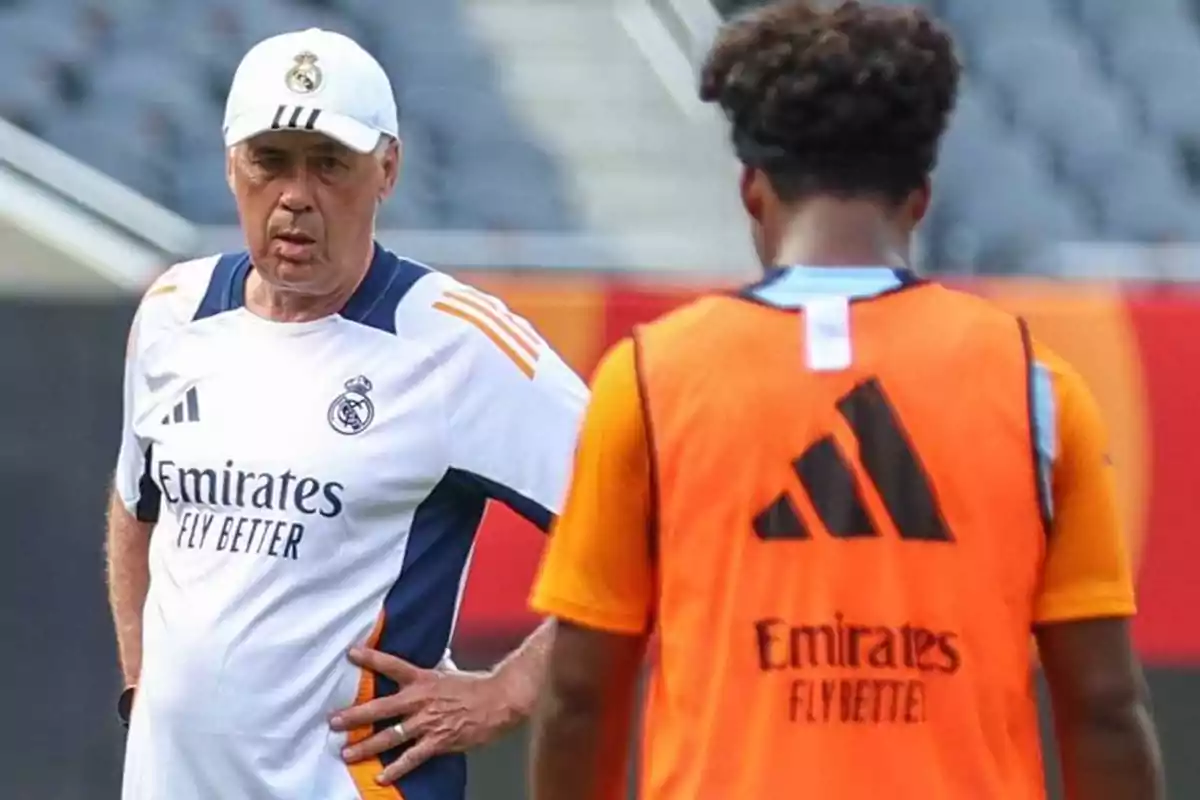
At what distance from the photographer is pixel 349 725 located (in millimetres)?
3146

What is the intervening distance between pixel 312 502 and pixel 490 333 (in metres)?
0.38

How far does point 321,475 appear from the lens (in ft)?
10.3

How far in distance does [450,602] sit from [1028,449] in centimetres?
120

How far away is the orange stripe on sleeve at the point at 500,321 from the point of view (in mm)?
3312

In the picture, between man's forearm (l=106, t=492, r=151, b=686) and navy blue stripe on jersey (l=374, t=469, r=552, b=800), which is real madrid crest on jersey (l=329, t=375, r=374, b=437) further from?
man's forearm (l=106, t=492, r=151, b=686)

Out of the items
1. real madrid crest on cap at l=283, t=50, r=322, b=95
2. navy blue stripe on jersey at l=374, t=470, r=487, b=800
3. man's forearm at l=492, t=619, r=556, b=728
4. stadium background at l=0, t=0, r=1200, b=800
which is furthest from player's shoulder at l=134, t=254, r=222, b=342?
stadium background at l=0, t=0, r=1200, b=800

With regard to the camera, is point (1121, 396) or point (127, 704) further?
point (1121, 396)

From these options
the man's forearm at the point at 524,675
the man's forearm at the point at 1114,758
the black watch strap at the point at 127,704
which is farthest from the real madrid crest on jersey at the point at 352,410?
the man's forearm at the point at 1114,758

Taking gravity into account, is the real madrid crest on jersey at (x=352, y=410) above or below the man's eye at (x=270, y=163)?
below

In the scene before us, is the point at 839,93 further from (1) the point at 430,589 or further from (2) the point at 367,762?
(2) the point at 367,762

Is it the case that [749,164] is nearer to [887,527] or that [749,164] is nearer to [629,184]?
[887,527]

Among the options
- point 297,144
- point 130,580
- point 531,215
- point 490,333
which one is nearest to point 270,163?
point 297,144

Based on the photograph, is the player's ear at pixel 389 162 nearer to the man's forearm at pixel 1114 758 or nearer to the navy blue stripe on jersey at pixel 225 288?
the navy blue stripe on jersey at pixel 225 288

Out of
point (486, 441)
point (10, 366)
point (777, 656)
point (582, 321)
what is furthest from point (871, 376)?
point (10, 366)
